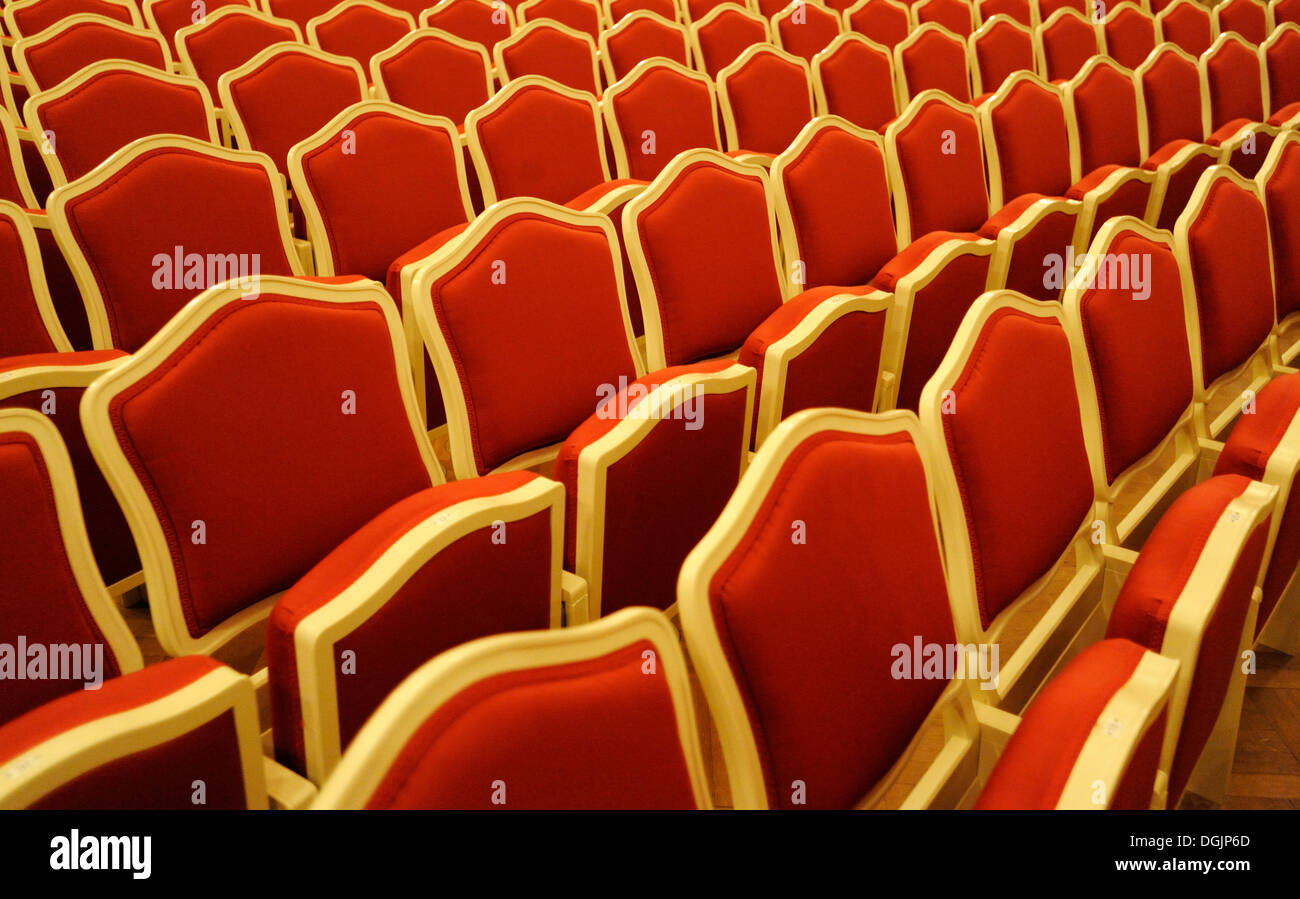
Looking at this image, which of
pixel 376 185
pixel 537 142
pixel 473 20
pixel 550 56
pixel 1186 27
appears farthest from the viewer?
pixel 1186 27

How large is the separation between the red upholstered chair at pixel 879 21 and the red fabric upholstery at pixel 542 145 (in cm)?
68

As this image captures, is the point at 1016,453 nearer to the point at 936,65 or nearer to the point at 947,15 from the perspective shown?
the point at 936,65

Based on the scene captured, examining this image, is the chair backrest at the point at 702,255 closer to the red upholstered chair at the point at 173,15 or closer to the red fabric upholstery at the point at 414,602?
the red fabric upholstery at the point at 414,602

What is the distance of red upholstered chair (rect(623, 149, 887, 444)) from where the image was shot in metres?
0.46

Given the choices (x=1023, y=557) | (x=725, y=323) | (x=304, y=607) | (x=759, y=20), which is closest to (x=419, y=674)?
(x=304, y=607)

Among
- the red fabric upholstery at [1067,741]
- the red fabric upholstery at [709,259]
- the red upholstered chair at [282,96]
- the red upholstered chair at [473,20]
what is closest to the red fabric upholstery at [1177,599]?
the red fabric upholstery at [1067,741]

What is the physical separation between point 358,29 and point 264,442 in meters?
0.79

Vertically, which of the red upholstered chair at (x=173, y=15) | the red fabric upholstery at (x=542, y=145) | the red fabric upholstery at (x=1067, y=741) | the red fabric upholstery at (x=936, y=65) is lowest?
the red fabric upholstery at (x=1067, y=741)

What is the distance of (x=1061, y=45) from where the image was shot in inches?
51.3

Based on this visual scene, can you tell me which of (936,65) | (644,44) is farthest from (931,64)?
(644,44)

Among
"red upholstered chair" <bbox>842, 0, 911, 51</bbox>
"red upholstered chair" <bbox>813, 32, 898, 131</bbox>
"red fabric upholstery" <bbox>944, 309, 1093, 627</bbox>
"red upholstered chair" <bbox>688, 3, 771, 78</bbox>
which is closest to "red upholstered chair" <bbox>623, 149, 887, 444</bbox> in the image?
"red fabric upholstery" <bbox>944, 309, 1093, 627</bbox>

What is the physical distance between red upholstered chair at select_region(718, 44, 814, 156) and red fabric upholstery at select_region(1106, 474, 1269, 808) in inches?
25.8

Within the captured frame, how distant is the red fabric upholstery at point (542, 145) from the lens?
0.72 metres
